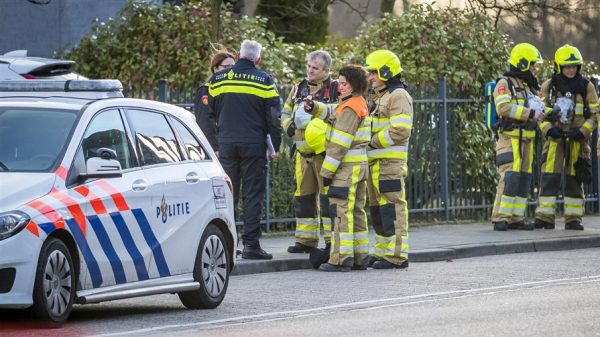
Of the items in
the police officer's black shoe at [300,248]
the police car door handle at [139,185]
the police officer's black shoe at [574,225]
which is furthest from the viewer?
the police officer's black shoe at [574,225]

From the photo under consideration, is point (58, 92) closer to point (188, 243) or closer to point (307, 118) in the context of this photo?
point (188, 243)

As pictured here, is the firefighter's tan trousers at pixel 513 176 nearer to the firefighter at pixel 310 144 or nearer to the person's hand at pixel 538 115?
the person's hand at pixel 538 115

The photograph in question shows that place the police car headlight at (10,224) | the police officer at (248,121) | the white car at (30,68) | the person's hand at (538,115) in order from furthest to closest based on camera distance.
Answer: the person's hand at (538,115) → the police officer at (248,121) → the white car at (30,68) → the police car headlight at (10,224)

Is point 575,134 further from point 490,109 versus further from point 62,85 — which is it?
point 62,85

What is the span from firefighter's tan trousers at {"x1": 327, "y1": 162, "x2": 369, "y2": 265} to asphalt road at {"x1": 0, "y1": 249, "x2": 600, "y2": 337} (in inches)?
10.3

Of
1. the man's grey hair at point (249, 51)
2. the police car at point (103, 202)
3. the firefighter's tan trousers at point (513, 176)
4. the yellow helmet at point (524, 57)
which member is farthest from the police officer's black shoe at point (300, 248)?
the yellow helmet at point (524, 57)

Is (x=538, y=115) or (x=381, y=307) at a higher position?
(x=538, y=115)

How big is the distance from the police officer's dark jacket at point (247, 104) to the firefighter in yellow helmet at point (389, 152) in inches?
39.7

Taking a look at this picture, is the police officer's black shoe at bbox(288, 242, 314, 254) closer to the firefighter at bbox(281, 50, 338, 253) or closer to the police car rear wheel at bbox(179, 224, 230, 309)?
the firefighter at bbox(281, 50, 338, 253)

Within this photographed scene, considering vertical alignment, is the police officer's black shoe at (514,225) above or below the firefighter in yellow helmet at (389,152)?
below

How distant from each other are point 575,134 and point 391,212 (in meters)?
4.89

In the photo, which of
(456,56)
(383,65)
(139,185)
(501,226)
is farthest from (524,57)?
(139,185)

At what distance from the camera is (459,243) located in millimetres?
17109

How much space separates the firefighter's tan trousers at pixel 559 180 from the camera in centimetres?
1923
